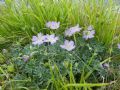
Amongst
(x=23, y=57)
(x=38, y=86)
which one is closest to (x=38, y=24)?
(x=23, y=57)

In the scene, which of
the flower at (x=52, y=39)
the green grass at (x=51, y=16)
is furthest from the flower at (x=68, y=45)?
the green grass at (x=51, y=16)

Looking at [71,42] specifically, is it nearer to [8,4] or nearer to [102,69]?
[102,69]

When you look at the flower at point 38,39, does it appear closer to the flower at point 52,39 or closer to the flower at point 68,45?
the flower at point 52,39

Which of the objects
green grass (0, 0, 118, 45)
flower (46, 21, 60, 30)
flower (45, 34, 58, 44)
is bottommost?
flower (45, 34, 58, 44)

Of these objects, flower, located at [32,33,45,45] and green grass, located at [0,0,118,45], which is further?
green grass, located at [0,0,118,45]

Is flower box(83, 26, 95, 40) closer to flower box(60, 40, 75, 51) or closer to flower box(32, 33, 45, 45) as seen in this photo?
flower box(60, 40, 75, 51)

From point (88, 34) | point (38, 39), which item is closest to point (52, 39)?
point (38, 39)

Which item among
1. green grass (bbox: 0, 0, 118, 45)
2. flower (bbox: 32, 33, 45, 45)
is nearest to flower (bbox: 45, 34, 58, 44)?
flower (bbox: 32, 33, 45, 45)

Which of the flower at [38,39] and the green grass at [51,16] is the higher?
the green grass at [51,16]
